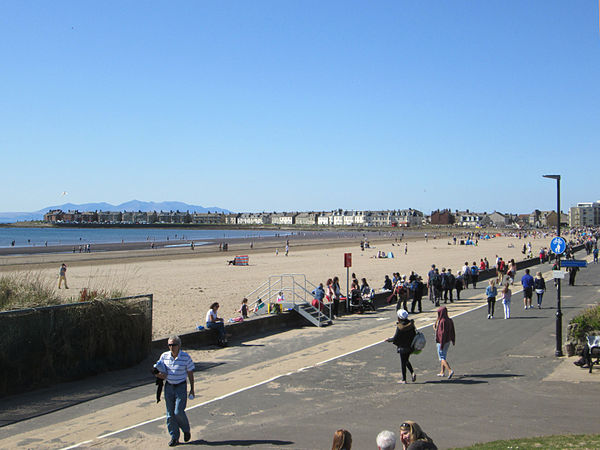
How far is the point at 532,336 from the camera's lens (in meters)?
14.0

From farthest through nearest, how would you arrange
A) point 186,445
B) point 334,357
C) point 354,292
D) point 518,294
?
point 518,294 < point 354,292 < point 334,357 < point 186,445

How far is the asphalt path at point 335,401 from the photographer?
727 centimetres

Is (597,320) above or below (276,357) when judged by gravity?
above

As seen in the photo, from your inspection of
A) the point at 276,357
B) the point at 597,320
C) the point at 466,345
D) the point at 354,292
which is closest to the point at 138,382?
the point at 276,357

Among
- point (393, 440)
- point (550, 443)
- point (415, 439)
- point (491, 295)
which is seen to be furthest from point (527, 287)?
point (393, 440)

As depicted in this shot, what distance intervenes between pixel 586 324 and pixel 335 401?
5901 mm

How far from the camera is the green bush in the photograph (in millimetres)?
11059

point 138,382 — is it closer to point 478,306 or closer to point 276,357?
point 276,357

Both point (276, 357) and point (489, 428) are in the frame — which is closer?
point (489, 428)

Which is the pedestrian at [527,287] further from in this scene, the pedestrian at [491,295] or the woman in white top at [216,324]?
the woman in white top at [216,324]

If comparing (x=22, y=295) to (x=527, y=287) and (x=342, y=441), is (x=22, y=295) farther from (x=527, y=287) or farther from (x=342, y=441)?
(x=527, y=287)

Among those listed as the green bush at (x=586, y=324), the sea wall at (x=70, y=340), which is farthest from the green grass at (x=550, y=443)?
the sea wall at (x=70, y=340)

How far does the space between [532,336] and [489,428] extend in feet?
24.6

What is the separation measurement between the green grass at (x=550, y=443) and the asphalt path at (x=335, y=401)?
1.20ft
